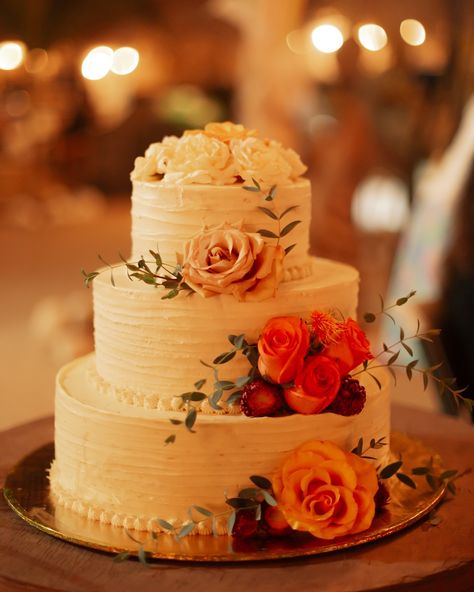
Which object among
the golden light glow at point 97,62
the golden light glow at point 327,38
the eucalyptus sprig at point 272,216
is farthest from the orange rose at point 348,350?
the golden light glow at point 97,62

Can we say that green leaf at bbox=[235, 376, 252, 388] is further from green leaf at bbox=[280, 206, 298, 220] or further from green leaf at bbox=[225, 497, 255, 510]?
green leaf at bbox=[280, 206, 298, 220]

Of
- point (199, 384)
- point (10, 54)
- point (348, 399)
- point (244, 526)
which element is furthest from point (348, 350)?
point (10, 54)

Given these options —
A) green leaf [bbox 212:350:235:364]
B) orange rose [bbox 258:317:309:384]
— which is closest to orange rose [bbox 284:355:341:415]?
orange rose [bbox 258:317:309:384]

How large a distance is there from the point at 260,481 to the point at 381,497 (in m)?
0.30

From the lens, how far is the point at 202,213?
85.3 inches

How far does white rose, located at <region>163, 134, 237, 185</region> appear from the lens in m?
2.19

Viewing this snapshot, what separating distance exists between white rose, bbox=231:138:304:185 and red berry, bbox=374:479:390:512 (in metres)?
0.73

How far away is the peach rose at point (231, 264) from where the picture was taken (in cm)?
202

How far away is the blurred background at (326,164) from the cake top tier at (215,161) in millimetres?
2221

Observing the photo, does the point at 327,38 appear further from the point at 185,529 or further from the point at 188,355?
the point at 185,529

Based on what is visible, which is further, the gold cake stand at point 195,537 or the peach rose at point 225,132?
the peach rose at point 225,132

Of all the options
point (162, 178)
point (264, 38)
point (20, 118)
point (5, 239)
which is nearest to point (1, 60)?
point (20, 118)

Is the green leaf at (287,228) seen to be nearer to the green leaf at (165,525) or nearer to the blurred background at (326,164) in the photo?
the green leaf at (165,525)

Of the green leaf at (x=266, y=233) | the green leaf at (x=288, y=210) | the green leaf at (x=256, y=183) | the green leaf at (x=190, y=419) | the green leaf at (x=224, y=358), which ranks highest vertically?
the green leaf at (x=256, y=183)
